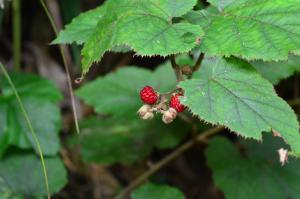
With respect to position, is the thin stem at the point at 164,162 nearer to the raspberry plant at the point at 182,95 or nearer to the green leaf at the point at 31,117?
the raspberry plant at the point at 182,95

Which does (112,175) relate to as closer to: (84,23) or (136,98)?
(136,98)

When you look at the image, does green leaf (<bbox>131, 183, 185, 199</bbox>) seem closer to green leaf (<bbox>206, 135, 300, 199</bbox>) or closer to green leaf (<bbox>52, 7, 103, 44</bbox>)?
green leaf (<bbox>206, 135, 300, 199</bbox>)

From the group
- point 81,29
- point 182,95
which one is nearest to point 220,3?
point 182,95

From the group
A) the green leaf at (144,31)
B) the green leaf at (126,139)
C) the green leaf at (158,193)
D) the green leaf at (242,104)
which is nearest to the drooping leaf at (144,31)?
the green leaf at (144,31)

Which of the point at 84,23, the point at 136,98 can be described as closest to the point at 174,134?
the point at 136,98

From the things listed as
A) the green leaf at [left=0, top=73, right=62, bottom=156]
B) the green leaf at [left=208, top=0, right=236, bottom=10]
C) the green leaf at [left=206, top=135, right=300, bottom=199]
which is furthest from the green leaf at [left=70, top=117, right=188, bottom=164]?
the green leaf at [left=208, top=0, right=236, bottom=10]

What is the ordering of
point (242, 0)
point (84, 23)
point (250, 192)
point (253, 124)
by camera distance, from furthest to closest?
1. point (250, 192)
2. point (84, 23)
3. point (242, 0)
4. point (253, 124)

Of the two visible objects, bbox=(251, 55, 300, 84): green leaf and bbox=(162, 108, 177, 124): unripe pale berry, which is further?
bbox=(251, 55, 300, 84): green leaf

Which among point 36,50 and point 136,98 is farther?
point 36,50
